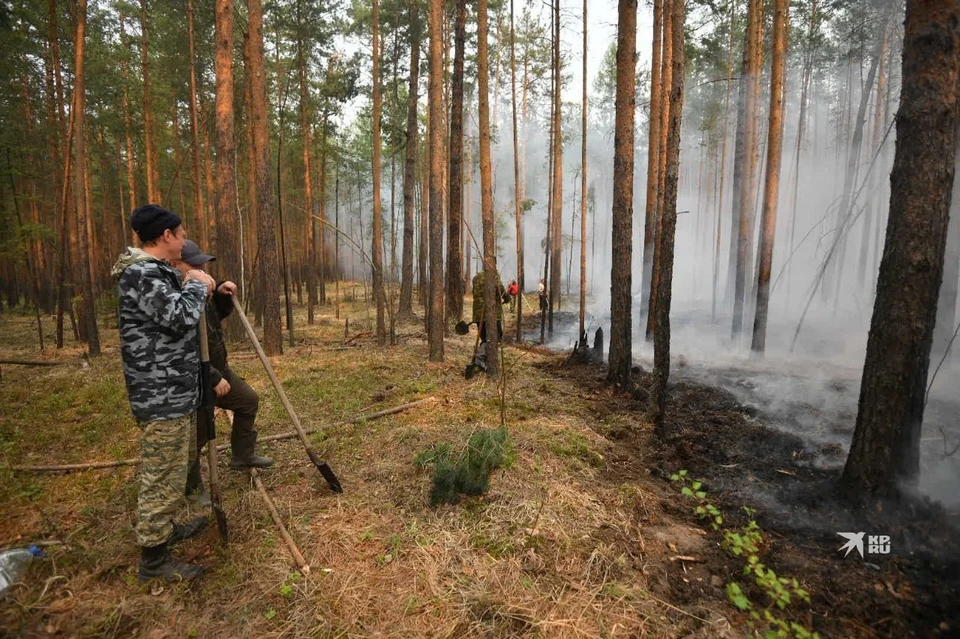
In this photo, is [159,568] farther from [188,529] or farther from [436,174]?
[436,174]

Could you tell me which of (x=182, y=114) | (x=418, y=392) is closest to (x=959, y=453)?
(x=418, y=392)

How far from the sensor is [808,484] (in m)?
4.38

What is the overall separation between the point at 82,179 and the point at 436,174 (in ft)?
28.9

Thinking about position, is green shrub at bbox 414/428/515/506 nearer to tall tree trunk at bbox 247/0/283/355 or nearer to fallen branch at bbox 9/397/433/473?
fallen branch at bbox 9/397/433/473

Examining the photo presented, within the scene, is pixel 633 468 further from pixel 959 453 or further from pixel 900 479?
pixel 959 453

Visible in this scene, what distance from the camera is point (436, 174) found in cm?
869

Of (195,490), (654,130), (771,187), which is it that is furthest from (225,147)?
(771,187)

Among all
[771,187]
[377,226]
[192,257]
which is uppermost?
[771,187]

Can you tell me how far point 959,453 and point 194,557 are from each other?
284 inches

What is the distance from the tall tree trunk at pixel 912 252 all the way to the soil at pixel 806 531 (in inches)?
17.2

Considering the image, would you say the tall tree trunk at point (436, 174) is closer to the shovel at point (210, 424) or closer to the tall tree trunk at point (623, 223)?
the tall tree trunk at point (623, 223)

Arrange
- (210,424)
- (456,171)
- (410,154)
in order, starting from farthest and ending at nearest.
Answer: (410,154) → (456,171) → (210,424)

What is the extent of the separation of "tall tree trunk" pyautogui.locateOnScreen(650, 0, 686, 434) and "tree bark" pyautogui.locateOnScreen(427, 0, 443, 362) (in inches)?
152

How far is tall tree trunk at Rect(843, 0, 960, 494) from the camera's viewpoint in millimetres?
3529
